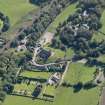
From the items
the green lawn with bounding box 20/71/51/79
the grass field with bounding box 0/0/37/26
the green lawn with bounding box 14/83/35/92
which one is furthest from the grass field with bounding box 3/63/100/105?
the grass field with bounding box 0/0/37/26

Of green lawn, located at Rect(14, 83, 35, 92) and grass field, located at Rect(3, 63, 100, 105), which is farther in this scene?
green lawn, located at Rect(14, 83, 35, 92)

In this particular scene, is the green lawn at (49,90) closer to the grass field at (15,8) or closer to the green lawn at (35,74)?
the green lawn at (35,74)

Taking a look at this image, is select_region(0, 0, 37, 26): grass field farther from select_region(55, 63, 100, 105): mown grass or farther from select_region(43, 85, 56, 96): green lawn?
select_region(43, 85, 56, 96): green lawn

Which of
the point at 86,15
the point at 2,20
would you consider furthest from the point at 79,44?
the point at 2,20

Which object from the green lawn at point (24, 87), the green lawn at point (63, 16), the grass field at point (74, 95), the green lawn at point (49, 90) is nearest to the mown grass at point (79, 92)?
the grass field at point (74, 95)

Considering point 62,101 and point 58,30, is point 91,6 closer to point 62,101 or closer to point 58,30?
point 58,30

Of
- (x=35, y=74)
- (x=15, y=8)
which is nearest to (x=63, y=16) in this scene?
(x=15, y=8)
